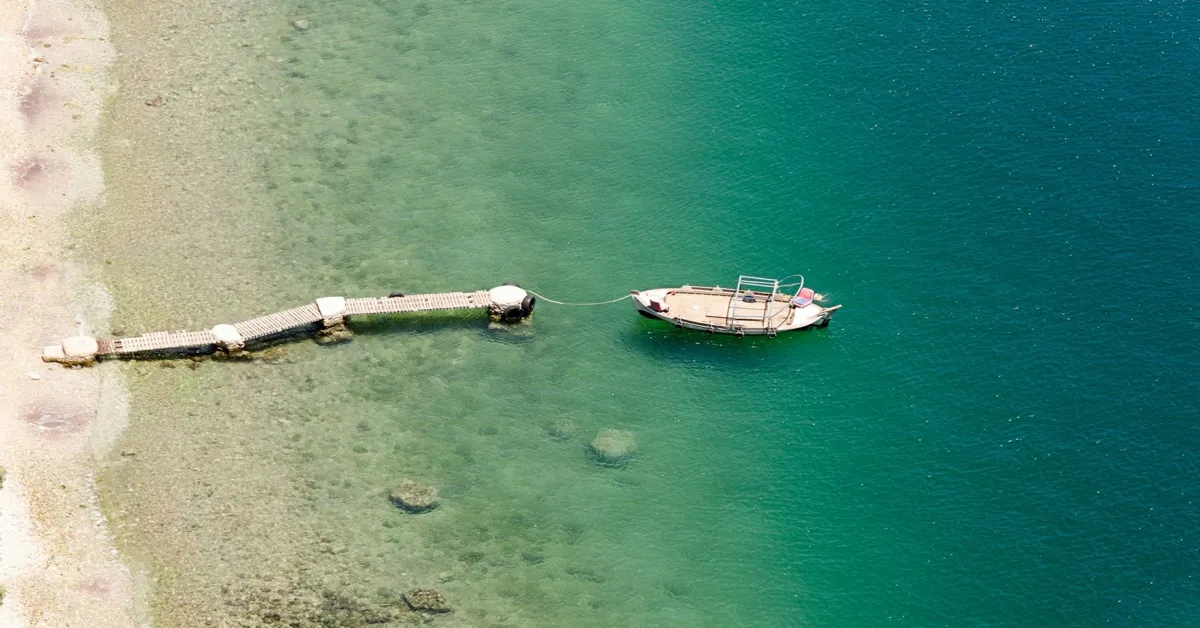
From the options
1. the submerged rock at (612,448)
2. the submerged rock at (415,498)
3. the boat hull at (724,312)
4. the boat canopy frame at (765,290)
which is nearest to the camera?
the submerged rock at (415,498)

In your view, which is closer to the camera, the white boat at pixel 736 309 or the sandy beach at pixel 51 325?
the sandy beach at pixel 51 325

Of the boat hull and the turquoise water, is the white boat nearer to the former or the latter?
the boat hull

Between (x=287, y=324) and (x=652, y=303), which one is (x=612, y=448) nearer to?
(x=652, y=303)

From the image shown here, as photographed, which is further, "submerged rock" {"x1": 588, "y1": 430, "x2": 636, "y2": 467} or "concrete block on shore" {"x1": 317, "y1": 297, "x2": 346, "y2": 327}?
"concrete block on shore" {"x1": 317, "y1": 297, "x2": 346, "y2": 327}

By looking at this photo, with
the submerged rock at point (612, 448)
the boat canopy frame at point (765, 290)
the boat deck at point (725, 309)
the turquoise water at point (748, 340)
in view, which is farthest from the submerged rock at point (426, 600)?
the boat canopy frame at point (765, 290)

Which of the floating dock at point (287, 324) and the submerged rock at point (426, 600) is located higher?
the floating dock at point (287, 324)

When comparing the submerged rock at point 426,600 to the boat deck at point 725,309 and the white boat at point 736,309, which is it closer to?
the white boat at point 736,309

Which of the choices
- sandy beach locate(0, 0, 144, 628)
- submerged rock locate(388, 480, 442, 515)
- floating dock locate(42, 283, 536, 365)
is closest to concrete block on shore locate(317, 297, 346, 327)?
floating dock locate(42, 283, 536, 365)
